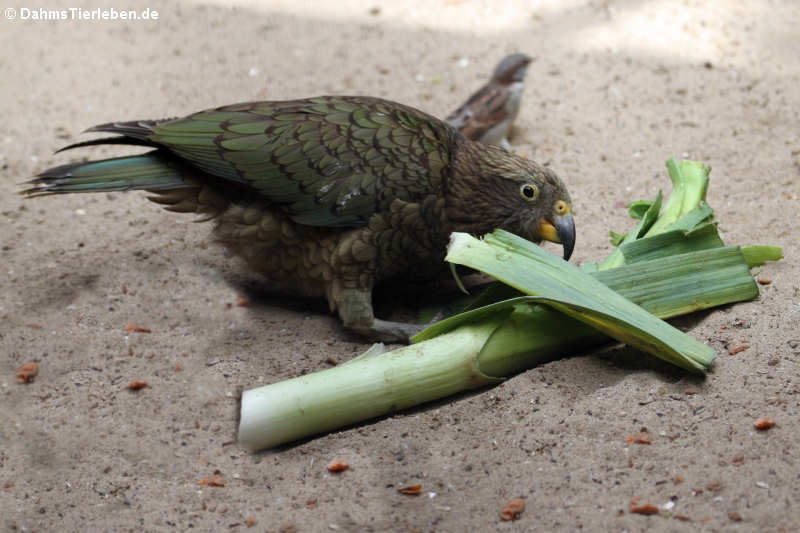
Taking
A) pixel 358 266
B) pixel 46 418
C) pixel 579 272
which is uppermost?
pixel 579 272

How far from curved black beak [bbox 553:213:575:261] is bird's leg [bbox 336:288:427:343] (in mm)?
712

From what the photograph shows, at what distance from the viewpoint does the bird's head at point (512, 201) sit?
3.58 meters

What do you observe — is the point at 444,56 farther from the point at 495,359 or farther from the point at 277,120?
the point at 495,359

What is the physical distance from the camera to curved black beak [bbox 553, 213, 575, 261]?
3.57m

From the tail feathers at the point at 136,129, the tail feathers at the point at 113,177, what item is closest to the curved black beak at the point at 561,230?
the tail feathers at the point at 113,177

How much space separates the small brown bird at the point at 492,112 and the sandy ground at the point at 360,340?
26 centimetres

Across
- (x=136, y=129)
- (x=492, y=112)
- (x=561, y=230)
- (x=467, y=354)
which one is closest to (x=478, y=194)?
(x=561, y=230)

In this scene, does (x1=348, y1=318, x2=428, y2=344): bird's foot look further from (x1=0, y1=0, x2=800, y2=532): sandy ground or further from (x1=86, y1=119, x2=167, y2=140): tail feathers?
(x1=86, y1=119, x2=167, y2=140): tail feathers

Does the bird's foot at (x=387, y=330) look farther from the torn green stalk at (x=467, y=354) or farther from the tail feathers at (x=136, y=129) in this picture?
the tail feathers at (x=136, y=129)

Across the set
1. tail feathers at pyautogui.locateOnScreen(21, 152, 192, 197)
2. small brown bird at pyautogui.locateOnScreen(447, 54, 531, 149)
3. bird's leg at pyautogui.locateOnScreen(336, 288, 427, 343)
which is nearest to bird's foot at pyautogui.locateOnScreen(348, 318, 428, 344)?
bird's leg at pyautogui.locateOnScreen(336, 288, 427, 343)

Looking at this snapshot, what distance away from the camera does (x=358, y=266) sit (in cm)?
354

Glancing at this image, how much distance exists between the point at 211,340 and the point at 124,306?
1.60 feet

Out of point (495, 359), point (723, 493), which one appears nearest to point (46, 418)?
point (495, 359)

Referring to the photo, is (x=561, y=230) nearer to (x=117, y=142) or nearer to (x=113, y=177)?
(x=113, y=177)
